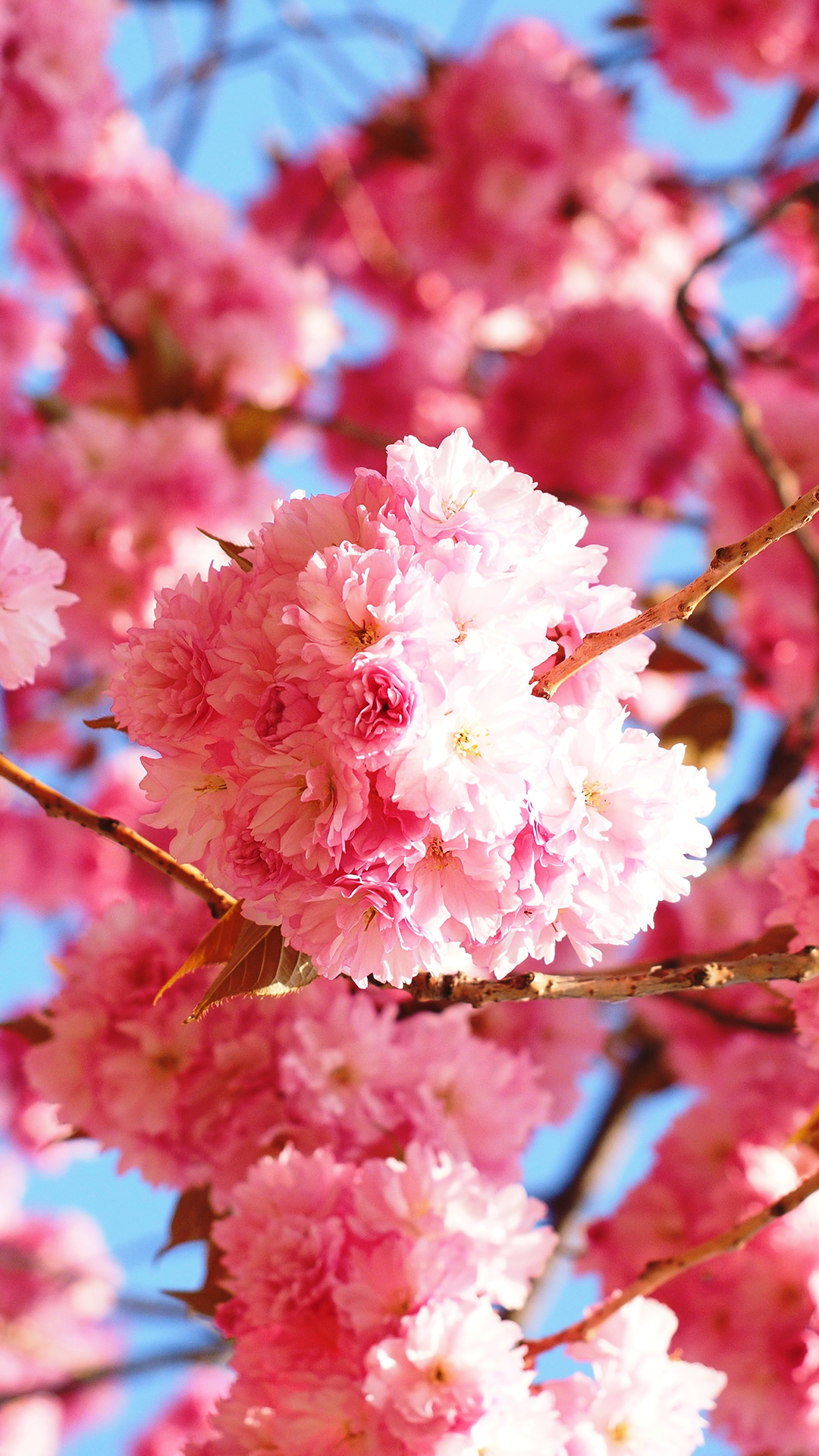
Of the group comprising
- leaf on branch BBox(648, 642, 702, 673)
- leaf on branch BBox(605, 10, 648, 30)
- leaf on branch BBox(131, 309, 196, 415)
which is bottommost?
leaf on branch BBox(648, 642, 702, 673)

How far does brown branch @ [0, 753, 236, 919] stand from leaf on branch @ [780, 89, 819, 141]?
2.40 meters

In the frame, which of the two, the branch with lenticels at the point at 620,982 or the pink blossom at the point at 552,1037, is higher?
the branch with lenticels at the point at 620,982

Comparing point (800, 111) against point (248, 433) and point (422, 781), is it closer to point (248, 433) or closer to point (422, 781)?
point (248, 433)

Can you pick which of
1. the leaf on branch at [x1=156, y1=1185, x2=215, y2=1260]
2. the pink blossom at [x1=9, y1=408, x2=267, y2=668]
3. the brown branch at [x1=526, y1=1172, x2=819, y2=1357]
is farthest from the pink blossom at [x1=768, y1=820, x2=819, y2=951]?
the pink blossom at [x1=9, y1=408, x2=267, y2=668]

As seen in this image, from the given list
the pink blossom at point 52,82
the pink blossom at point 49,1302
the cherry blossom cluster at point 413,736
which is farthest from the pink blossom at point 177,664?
the pink blossom at point 49,1302

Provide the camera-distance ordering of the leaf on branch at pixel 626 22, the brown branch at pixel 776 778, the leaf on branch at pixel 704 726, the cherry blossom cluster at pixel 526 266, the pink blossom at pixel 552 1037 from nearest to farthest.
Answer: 1. the pink blossom at pixel 552 1037
2. the brown branch at pixel 776 778
3. the leaf on branch at pixel 704 726
4. the cherry blossom cluster at pixel 526 266
5. the leaf on branch at pixel 626 22

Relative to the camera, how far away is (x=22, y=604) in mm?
719

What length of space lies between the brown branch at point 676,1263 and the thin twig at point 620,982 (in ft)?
0.68

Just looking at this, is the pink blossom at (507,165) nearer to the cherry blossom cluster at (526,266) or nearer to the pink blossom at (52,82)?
the cherry blossom cluster at (526,266)

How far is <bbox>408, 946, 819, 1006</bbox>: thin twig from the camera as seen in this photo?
2.24 ft

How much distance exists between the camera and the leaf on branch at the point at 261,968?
0.66 meters

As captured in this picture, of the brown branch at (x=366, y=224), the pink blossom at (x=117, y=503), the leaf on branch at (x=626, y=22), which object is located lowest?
the pink blossom at (x=117, y=503)

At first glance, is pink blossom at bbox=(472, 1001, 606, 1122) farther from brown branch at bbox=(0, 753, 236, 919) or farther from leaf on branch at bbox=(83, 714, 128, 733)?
leaf on branch at bbox=(83, 714, 128, 733)

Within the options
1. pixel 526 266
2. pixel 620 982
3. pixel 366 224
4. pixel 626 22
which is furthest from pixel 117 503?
pixel 366 224
